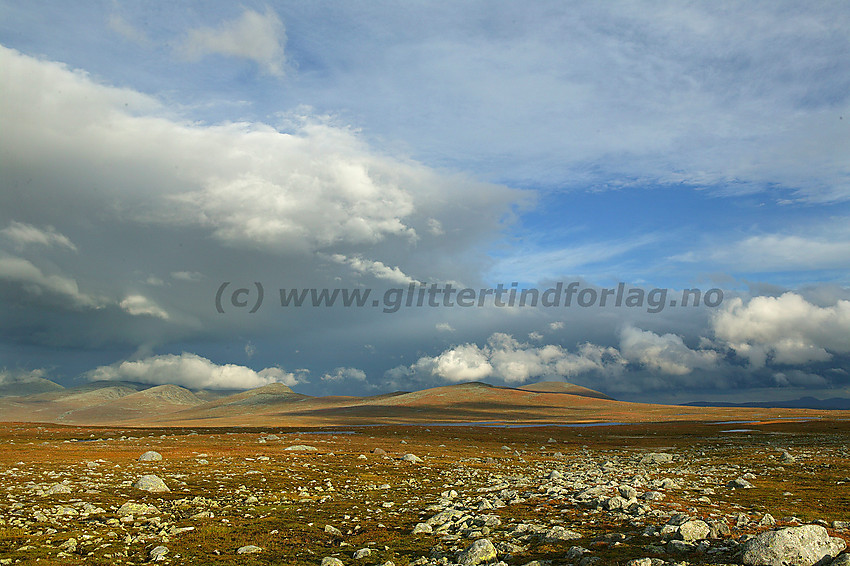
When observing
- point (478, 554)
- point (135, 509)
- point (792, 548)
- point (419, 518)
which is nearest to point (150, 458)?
point (135, 509)

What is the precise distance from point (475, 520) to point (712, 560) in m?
8.03

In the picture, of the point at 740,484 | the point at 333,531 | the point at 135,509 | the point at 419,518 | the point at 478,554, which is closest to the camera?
the point at 478,554

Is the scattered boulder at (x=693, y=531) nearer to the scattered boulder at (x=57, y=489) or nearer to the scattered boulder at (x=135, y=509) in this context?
the scattered boulder at (x=135, y=509)

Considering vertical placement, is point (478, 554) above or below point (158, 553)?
above

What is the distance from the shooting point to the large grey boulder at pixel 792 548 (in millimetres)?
11234

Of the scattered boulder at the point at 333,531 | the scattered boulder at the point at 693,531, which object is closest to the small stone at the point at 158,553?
the scattered boulder at the point at 333,531

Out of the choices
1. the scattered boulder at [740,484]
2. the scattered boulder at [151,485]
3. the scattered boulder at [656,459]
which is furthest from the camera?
the scattered boulder at [656,459]

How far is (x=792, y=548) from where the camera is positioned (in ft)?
37.5

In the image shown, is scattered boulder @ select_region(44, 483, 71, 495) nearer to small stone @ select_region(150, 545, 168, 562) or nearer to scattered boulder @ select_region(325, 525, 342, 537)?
small stone @ select_region(150, 545, 168, 562)

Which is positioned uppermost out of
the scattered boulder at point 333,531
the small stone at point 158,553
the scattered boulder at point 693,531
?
the scattered boulder at point 693,531

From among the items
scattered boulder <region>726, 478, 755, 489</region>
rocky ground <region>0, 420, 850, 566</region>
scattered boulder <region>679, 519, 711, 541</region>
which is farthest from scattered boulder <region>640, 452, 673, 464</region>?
scattered boulder <region>679, 519, 711, 541</region>

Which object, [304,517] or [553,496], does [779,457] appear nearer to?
[553,496]

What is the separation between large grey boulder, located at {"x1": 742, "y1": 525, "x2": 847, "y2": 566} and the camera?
11234 millimetres

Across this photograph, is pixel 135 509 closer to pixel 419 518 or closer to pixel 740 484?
pixel 419 518
